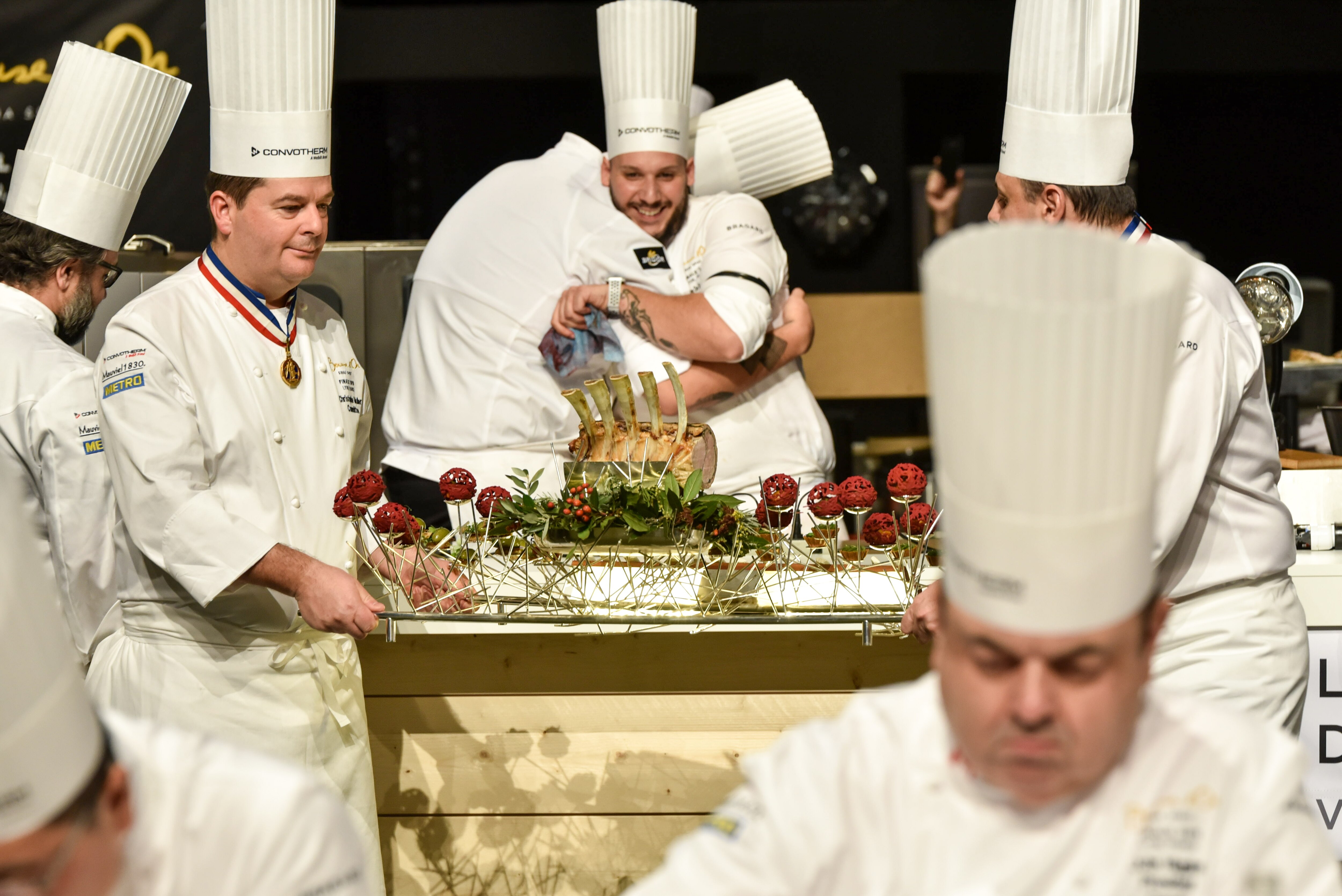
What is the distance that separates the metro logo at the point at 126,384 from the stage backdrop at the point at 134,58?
2.27 metres

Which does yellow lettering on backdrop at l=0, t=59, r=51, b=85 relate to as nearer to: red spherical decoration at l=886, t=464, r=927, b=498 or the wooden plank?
the wooden plank

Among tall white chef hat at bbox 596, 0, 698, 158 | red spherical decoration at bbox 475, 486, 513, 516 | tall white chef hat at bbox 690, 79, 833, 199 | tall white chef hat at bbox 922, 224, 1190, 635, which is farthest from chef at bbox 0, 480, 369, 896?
tall white chef hat at bbox 690, 79, 833, 199

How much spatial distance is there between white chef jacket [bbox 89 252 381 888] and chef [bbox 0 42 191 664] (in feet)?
0.71

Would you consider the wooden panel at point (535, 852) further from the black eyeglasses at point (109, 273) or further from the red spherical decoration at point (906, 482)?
the black eyeglasses at point (109, 273)

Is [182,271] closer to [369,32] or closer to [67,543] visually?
[67,543]

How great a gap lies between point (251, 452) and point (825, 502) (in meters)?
0.87

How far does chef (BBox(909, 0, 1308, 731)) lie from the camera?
1.78 metres

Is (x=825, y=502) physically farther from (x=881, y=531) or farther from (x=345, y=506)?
(x=345, y=506)

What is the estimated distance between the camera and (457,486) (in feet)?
6.88

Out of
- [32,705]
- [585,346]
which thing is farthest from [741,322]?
[32,705]

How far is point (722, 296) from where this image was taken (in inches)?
107

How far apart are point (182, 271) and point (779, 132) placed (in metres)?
1.52

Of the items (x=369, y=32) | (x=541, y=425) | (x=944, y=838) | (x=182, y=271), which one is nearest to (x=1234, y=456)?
(x=944, y=838)

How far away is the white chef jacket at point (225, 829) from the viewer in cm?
108
